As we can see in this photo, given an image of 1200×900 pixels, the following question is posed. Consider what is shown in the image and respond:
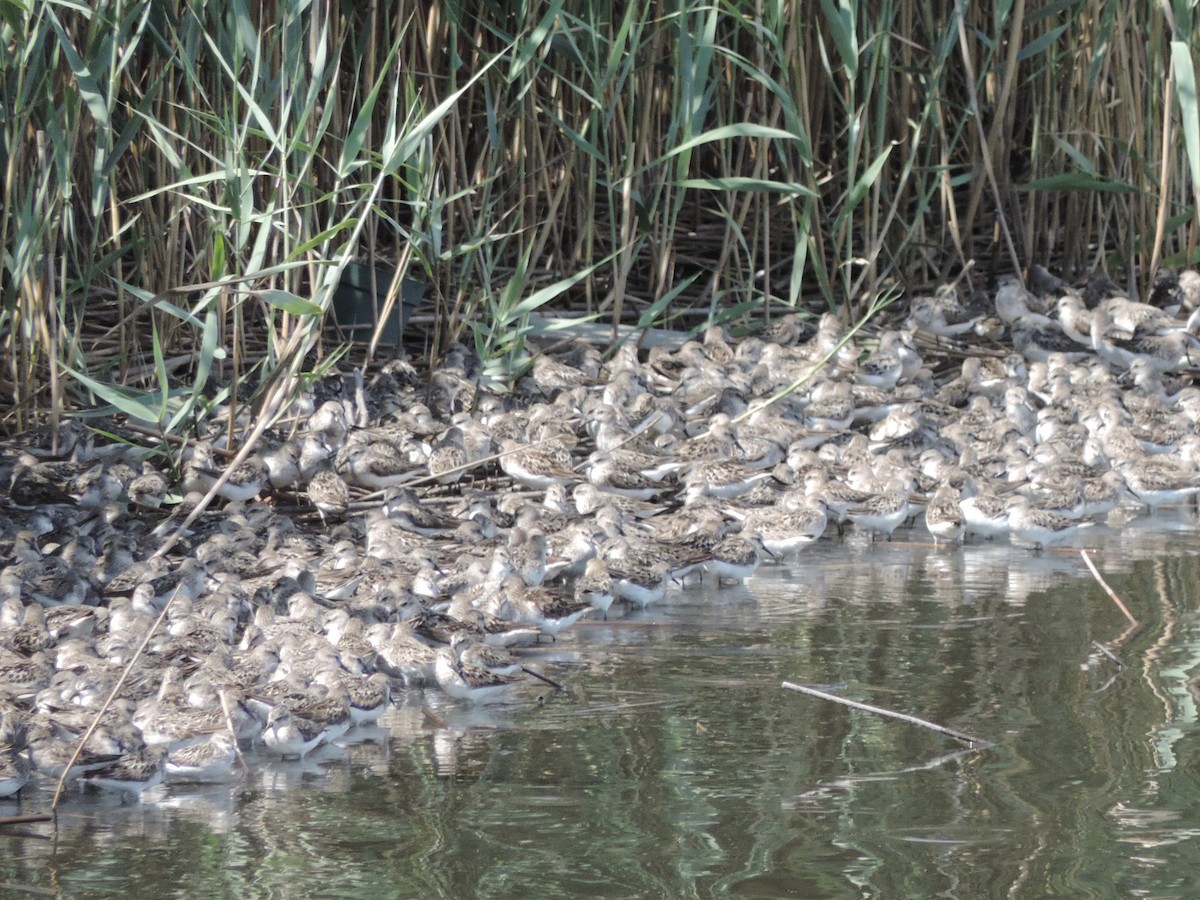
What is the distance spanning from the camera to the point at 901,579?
21.9ft

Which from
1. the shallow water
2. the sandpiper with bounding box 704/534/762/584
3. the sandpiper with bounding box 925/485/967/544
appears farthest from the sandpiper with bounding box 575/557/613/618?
the sandpiper with bounding box 925/485/967/544

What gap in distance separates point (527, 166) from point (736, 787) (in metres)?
5.90

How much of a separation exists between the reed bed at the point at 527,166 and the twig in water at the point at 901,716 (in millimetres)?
2046

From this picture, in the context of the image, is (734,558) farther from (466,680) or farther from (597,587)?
(466,680)

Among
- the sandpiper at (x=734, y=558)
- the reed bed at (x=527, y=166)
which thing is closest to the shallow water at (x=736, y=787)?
the sandpiper at (x=734, y=558)

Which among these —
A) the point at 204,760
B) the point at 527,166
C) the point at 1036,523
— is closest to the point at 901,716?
the point at 204,760

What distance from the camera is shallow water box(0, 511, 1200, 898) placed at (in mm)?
3713

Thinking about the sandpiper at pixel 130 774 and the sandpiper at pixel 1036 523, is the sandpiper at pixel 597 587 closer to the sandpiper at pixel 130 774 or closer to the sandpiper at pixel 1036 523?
the sandpiper at pixel 1036 523

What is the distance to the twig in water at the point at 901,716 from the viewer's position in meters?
4.52

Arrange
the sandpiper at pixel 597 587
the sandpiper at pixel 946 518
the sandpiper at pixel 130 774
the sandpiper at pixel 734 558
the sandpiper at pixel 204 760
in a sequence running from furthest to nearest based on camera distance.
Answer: the sandpiper at pixel 946 518, the sandpiper at pixel 734 558, the sandpiper at pixel 597 587, the sandpiper at pixel 204 760, the sandpiper at pixel 130 774

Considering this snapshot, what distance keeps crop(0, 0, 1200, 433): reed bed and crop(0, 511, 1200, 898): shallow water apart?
175cm

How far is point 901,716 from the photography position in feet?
15.2

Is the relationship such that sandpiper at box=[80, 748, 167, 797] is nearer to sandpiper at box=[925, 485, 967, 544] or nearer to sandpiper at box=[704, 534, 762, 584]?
sandpiper at box=[704, 534, 762, 584]

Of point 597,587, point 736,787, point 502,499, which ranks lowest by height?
point 736,787
